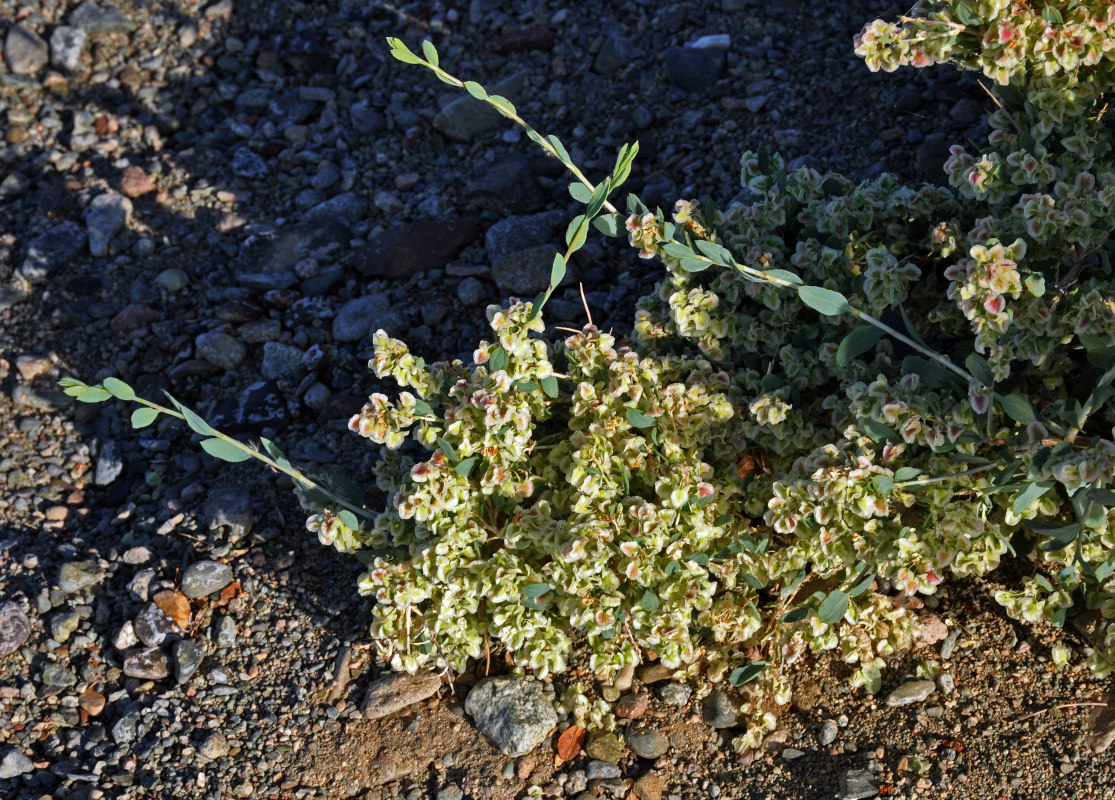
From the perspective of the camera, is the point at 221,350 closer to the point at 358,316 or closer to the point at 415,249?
the point at 358,316

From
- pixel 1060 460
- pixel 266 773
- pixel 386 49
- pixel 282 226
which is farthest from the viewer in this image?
pixel 386 49

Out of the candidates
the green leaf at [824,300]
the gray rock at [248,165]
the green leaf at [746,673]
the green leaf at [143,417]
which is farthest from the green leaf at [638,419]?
the gray rock at [248,165]

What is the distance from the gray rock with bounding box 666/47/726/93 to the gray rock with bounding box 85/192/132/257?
208cm

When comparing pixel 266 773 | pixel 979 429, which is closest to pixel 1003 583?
pixel 979 429

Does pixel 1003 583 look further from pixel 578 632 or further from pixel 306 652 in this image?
pixel 306 652

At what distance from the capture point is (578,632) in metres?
2.80

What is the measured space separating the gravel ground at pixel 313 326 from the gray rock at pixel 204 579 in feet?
0.04

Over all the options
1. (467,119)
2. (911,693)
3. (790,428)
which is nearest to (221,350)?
(467,119)

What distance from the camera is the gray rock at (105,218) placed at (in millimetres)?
3966

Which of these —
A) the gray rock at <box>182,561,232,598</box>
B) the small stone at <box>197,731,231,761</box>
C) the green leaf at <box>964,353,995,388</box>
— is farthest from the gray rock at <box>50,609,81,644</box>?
the green leaf at <box>964,353,995,388</box>

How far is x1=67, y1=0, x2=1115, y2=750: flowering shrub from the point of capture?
2295 millimetres

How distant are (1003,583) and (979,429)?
0.62 meters

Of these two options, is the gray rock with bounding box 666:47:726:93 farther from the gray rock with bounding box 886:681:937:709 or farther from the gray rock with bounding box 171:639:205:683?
the gray rock with bounding box 171:639:205:683

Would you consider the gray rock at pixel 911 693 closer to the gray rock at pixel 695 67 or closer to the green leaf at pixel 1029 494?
the green leaf at pixel 1029 494
